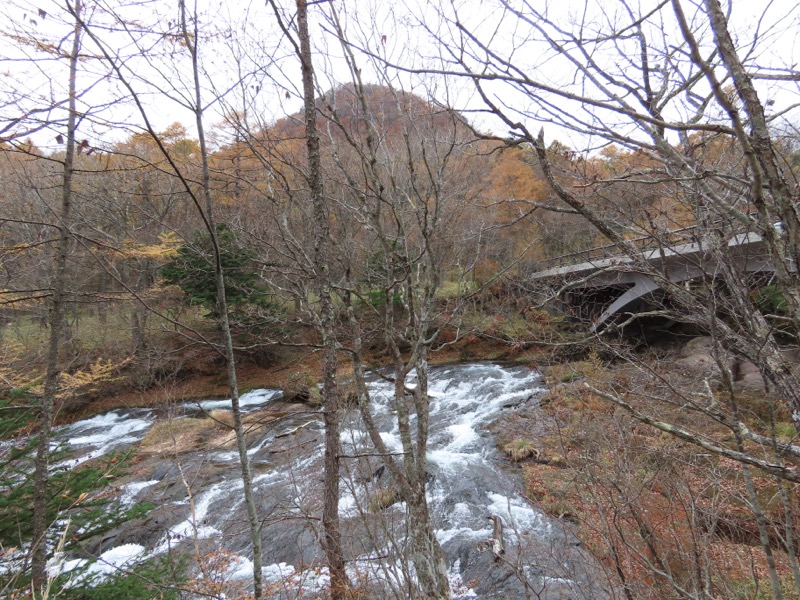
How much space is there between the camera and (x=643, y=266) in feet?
9.74

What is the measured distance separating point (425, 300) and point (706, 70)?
4044 millimetres

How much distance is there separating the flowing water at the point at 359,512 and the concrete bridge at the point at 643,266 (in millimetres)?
2452

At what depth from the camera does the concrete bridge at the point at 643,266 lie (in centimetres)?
308

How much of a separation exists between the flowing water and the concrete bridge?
245 centimetres

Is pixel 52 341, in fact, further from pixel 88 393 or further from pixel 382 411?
pixel 88 393

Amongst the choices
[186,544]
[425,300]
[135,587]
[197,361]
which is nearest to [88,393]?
[197,361]

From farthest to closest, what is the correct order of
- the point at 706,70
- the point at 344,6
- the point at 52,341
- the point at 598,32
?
the point at 344,6
the point at 52,341
the point at 598,32
the point at 706,70

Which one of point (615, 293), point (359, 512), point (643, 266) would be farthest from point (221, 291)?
point (615, 293)

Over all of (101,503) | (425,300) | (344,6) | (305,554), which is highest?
(344,6)

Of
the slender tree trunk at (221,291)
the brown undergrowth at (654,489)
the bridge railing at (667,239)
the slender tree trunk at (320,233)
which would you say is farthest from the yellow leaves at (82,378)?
the bridge railing at (667,239)

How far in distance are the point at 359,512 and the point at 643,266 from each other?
3.75 metres

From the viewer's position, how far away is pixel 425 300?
5.08 meters

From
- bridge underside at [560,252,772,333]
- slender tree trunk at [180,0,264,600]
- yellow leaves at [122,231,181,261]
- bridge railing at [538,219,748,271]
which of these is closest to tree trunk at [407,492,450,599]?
slender tree trunk at [180,0,264,600]

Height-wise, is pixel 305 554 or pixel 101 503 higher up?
pixel 101 503
